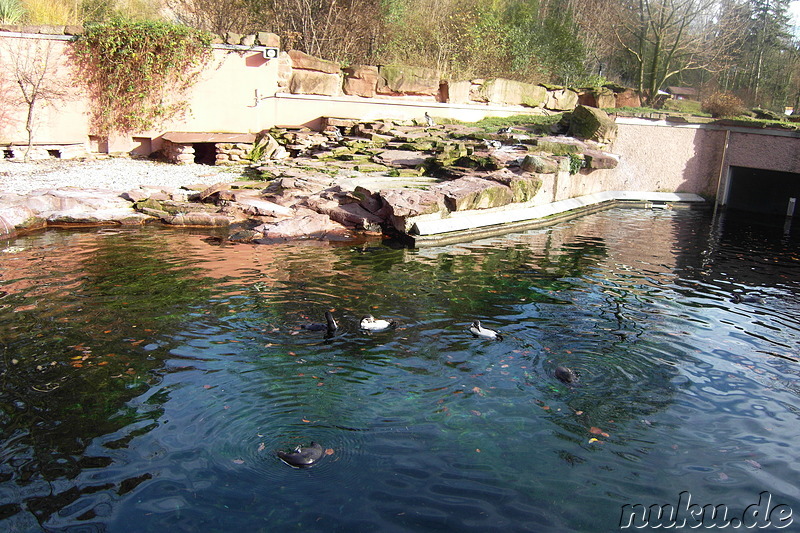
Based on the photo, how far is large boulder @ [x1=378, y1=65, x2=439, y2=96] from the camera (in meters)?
19.7

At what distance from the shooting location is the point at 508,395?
5918 mm

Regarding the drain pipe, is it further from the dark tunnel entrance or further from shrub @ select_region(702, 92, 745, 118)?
shrub @ select_region(702, 92, 745, 118)

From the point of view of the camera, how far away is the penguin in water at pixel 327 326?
7.08 metres

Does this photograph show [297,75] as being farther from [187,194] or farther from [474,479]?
[474,479]

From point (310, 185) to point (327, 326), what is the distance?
7119mm

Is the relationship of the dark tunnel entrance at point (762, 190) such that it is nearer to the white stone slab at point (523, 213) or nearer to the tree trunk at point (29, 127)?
the white stone slab at point (523, 213)

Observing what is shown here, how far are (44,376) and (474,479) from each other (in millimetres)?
4202

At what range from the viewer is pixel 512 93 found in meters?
23.0

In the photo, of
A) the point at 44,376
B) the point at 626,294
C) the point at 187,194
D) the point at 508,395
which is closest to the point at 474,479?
the point at 508,395

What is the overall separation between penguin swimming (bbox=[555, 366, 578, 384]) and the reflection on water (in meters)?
0.07

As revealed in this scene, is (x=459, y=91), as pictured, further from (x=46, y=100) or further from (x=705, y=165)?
(x=46, y=100)

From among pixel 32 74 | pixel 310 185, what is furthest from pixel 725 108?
pixel 32 74

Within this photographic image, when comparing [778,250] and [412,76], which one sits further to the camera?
[412,76]

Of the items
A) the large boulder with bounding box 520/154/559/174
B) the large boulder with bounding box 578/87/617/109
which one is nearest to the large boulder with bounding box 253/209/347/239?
the large boulder with bounding box 520/154/559/174
